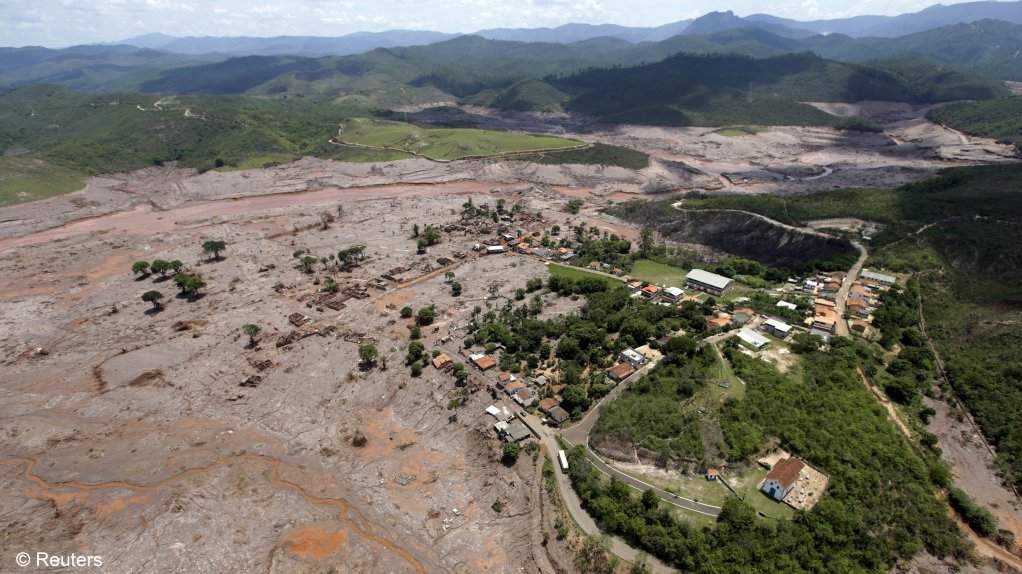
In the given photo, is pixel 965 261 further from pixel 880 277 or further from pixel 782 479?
pixel 782 479

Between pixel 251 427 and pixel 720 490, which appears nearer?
pixel 720 490

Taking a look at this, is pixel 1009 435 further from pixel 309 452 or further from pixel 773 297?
pixel 309 452

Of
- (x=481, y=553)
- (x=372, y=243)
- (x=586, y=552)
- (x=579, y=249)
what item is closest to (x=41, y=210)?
(x=372, y=243)

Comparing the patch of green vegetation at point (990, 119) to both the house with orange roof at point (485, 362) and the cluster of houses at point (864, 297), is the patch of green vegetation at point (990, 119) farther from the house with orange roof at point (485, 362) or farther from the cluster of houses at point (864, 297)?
the house with orange roof at point (485, 362)

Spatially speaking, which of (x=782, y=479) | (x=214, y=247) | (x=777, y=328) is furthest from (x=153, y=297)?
(x=777, y=328)

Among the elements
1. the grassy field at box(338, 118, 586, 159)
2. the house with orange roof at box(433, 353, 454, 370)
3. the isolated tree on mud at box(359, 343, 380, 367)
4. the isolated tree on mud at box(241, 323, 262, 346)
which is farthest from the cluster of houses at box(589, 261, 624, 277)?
the grassy field at box(338, 118, 586, 159)

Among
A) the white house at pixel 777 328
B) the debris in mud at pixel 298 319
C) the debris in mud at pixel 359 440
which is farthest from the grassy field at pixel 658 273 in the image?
the debris in mud at pixel 298 319
